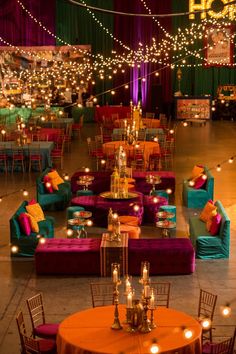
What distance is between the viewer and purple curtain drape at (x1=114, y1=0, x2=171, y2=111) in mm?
31172

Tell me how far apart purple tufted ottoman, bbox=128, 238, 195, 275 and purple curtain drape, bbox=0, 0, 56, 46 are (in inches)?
842

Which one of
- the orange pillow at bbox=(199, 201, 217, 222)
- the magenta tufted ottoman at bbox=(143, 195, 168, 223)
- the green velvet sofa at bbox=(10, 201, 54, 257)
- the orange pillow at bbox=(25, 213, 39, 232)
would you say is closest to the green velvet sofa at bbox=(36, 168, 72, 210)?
the magenta tufted ottoman at bbox=(143, 195, 168, 223)

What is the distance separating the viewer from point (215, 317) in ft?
30.8

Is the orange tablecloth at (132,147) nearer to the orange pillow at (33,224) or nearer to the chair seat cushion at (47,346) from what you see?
the orange pillow at (33,224)

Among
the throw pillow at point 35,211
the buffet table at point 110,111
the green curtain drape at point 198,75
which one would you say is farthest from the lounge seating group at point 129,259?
the green curtain drape at point 198,75

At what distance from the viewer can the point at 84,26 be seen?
1241 inches

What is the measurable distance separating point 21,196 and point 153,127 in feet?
28.5

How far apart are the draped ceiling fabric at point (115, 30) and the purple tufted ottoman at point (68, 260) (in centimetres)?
2048

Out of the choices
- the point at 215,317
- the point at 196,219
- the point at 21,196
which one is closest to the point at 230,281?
the point at 215,317

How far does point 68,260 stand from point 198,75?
2191cm

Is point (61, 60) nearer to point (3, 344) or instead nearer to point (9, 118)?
point (9, 118)

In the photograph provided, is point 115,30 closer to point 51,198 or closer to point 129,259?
point 51,198

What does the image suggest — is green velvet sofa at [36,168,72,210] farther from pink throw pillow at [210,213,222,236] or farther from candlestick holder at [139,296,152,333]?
candlestick holder at [139,296,152,333]

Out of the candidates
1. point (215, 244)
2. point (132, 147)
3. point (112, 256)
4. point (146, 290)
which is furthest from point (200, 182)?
point (146, 290)
